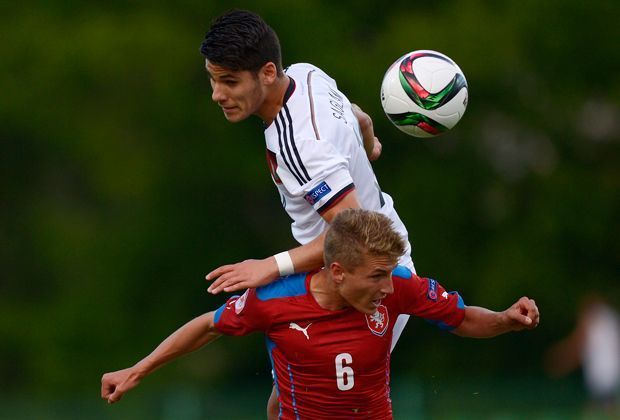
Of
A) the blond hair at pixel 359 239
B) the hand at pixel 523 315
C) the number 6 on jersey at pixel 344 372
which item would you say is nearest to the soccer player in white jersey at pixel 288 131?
the blond hair at pixel 359 239

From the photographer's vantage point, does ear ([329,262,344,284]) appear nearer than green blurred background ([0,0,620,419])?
Yes

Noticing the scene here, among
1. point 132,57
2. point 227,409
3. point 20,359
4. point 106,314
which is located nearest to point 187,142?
point 132,57

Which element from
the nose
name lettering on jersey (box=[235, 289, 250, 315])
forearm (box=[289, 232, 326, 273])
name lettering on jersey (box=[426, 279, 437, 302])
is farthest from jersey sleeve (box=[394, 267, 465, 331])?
name lettering on jersey (box=[235, 289, 250, 315])

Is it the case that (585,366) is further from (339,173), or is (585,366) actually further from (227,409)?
(339,173)

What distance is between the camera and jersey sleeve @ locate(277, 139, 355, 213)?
23.6ft

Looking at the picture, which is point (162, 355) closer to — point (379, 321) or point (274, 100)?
point (379, 321)

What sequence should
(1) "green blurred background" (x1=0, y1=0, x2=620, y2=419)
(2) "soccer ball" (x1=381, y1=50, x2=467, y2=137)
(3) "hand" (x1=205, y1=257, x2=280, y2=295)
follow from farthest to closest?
(1) "green blurred background" (x1=0, y1=0, x2=620, y2=419), (2) "soccer ball" (x1=381, y1=50, x2=467, y2=137), (3) "hand" (x1=205, y1=257, x2=280, y2=295)

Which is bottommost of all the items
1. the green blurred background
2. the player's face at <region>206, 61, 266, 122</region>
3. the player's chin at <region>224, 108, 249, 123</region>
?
the green blurred background

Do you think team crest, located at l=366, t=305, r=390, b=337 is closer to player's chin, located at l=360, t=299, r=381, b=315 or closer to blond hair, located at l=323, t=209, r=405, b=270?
player's chin, located at l=360, t=299, r=381, b=315

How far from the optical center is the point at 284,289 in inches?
287

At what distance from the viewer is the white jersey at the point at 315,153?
23.7 feet

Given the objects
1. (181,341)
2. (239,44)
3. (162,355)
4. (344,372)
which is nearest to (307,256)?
(344,372)

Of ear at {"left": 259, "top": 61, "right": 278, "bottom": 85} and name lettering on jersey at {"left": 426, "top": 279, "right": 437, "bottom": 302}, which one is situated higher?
ear at {"left": 259, "top": 61, "right": 278, "bottom": 85}

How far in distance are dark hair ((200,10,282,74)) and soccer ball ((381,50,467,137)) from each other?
38.2 inches
